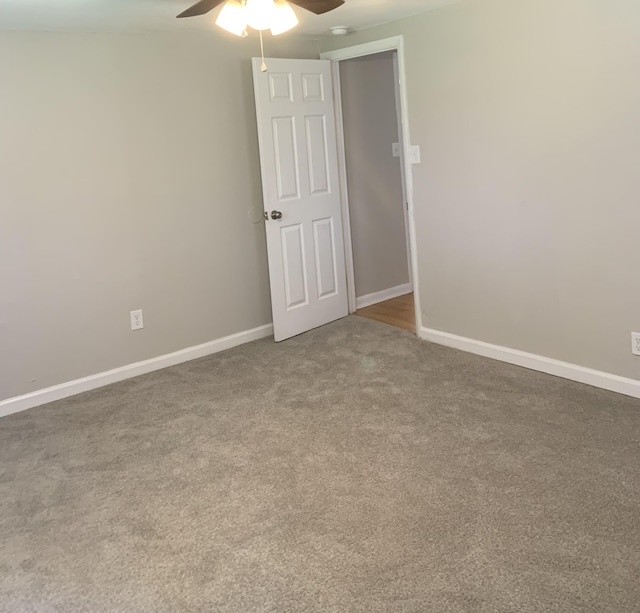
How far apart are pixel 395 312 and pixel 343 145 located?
1.34 meters

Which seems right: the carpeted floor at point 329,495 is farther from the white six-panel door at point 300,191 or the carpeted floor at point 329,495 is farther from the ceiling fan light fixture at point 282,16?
the ceiling fan light fixture at point 282,16

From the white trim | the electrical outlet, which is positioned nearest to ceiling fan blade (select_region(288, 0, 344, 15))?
the white trim

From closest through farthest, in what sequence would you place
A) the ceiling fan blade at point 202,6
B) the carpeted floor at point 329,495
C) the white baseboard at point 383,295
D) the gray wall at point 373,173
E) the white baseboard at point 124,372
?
the carpeted floor at point 329,495 → the ceiling fan blade at point 202,6 → the white baseboard at point 124,372 → the gray wall at point 373,173 → the white baseboard at point 383,295

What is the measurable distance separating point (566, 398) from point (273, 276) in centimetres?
205

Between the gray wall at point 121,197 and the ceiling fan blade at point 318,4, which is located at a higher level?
the ceiling fan blade at point 318,4

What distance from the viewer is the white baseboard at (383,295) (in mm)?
5113

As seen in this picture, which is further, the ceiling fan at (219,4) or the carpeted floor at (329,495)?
the ceiling fan at (219,4)

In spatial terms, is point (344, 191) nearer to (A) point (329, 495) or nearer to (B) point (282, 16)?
(B) point (282, 16)

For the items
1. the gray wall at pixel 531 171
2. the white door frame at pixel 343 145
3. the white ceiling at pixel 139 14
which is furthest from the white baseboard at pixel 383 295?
the white ceiling at pixel 139 14

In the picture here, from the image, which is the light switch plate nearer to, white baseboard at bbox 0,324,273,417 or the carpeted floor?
the carpeted floor

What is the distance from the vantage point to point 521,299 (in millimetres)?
3615

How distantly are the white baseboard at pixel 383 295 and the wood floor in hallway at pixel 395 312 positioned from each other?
0.13ft

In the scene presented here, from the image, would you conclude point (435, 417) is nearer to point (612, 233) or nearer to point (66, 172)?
point (612, 233)

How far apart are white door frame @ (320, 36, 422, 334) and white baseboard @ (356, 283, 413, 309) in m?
0.15
